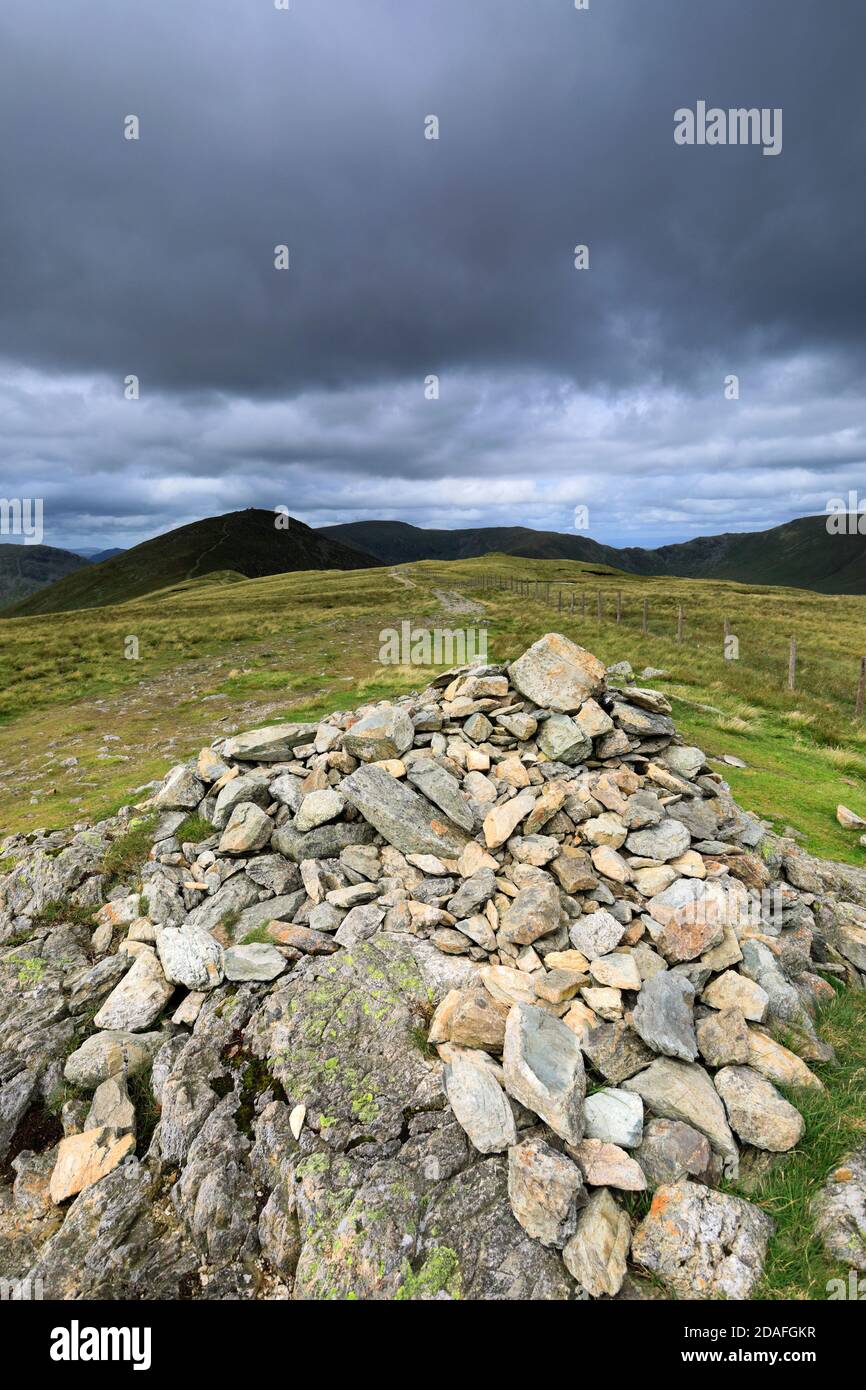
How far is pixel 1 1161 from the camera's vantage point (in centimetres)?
557

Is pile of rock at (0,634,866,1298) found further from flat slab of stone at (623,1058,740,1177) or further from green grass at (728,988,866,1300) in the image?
green grass at (728,988,866,1300)

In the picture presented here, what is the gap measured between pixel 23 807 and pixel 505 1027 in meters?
12.5

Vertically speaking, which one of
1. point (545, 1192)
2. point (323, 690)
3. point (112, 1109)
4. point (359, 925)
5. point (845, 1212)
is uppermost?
point (323, 690)

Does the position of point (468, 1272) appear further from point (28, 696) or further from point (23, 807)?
point (28, 696)

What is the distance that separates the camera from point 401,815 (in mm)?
8312

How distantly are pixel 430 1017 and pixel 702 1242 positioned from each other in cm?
270

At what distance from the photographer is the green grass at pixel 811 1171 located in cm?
396

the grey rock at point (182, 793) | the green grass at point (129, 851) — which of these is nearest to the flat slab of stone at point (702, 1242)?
the green grass at point (129, 851)

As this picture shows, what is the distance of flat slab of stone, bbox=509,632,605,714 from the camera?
971cm

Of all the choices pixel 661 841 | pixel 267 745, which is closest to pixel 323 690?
pixel 267 745

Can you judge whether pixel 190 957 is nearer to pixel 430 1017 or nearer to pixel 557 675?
pixel 430 1017

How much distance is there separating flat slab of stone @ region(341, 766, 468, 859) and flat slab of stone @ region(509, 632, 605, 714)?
2761mm

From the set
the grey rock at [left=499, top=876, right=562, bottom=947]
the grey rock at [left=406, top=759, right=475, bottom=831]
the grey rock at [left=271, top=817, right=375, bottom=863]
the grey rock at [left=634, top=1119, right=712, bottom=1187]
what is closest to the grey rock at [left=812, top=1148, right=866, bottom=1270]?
the grey rock at [left=634, top=1119, right=712, bottom=1187]
